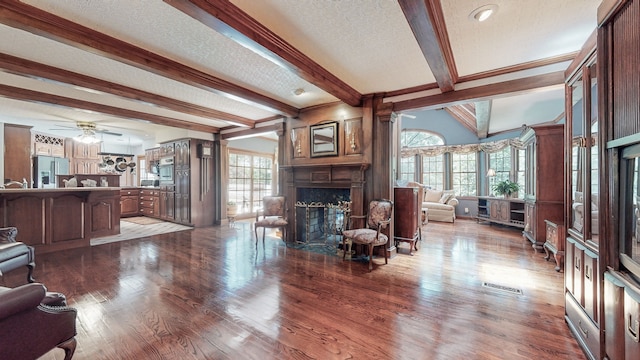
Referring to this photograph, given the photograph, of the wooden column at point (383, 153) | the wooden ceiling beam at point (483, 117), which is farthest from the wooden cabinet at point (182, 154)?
the wooden ceiling beam at point (483, 117)

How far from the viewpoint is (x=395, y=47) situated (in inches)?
98.8

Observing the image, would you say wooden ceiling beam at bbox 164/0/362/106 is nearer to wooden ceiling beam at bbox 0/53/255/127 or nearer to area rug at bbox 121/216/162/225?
wooden ceiling beam at bbox 0/53/255/127

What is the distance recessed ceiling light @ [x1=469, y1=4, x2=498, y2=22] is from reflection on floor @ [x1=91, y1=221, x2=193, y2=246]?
6.34 meters

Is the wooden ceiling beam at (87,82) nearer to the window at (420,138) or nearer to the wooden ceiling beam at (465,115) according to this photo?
the wooden ceiling beam at (465,115)

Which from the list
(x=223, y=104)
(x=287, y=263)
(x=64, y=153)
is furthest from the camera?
(x=64, y=153)

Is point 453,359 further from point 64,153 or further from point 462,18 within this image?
point 64,153

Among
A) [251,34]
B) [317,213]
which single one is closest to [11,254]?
[251,34]

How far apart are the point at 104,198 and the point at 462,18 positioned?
252 inches

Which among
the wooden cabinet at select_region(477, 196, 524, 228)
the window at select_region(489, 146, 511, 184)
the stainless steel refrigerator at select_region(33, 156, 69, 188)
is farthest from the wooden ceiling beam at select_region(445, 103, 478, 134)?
the stainless steel refrigerator at select_region(33, 156, 69, 188)

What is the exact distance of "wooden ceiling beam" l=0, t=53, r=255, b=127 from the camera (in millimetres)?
2701

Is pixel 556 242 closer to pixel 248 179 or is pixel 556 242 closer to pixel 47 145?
pixel 248 179

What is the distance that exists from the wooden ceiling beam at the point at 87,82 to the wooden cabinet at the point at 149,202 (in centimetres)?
378

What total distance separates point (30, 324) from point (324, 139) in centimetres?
377

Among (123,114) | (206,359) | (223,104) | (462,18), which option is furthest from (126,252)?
(462,18)
